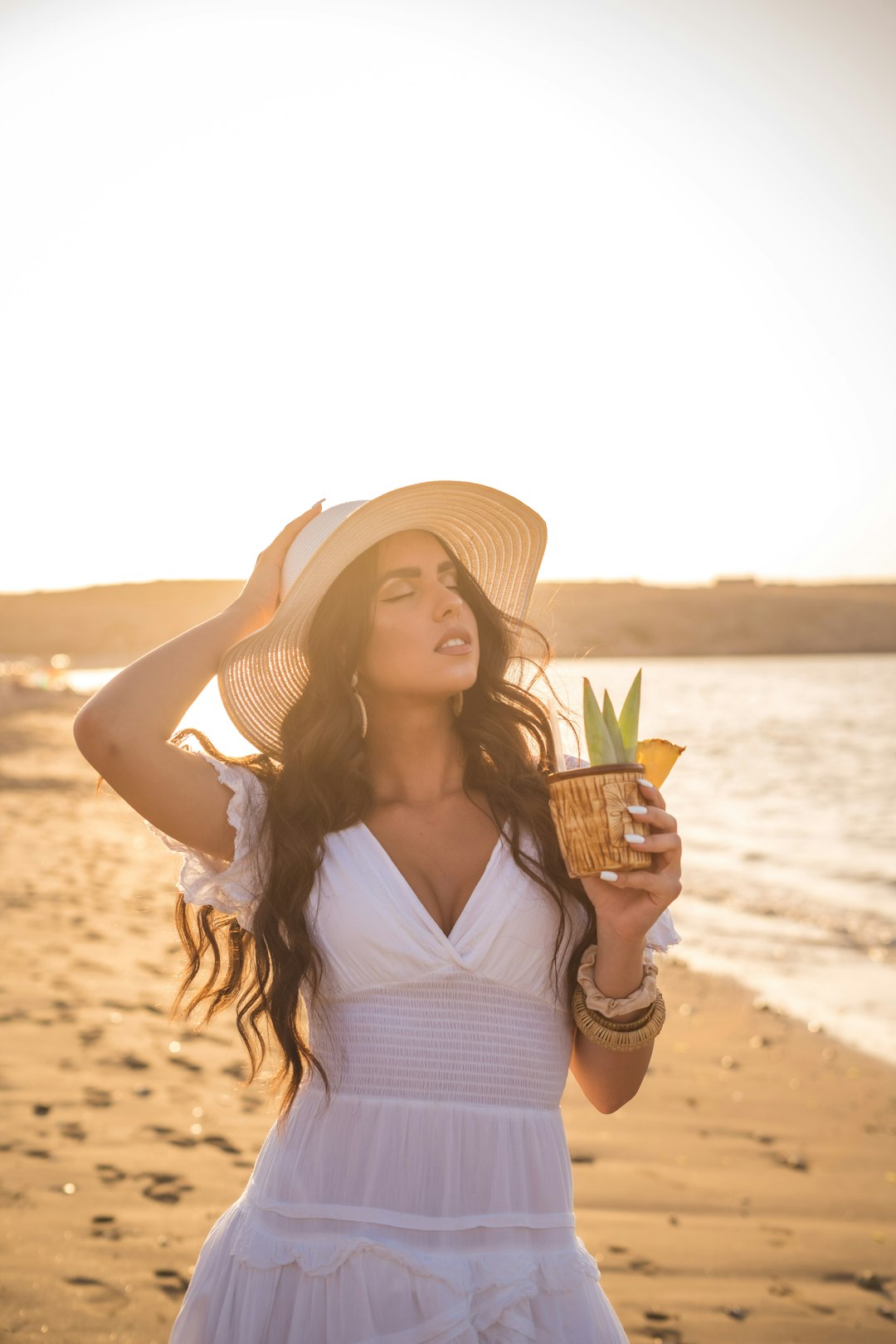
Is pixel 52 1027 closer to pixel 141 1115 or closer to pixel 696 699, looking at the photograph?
pixel 141 1115

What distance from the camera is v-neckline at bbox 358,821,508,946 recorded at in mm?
2152

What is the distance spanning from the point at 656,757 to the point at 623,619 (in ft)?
289

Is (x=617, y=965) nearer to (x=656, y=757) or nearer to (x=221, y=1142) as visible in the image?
(x=656, y=757)

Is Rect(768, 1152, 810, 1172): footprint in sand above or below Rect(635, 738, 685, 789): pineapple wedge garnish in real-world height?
below

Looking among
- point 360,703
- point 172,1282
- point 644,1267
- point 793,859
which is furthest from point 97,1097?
point 793,859

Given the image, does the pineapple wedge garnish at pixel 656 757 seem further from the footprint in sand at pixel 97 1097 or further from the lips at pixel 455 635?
the footprint in sand at pixel 97 1097

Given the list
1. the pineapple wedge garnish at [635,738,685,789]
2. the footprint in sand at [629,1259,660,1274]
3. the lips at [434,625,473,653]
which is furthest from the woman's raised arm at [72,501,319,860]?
the footprint in sand at [629,1259,660,1274]

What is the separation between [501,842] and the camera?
2.30 m

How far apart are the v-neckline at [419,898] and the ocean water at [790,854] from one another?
55 centimetres

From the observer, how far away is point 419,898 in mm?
2258

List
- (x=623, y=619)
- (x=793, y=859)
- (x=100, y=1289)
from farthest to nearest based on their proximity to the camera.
→ 1. (x=623, y=619)
2. (x=793, y=859)
3. (x=100, y=1289)

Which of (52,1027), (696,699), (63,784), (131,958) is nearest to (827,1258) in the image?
(52,1027)

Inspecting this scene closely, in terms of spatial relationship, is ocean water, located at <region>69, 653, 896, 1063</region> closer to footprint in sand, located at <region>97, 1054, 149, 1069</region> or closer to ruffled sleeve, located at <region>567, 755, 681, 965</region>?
ruffled sleeve, located at <region>567, 755, 681, 965</region>

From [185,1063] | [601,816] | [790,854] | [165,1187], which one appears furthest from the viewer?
[790,854]
